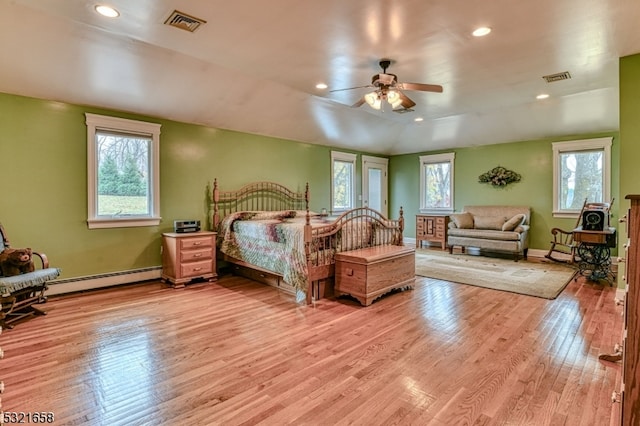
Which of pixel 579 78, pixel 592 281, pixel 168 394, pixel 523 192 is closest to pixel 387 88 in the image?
pixel 579 78

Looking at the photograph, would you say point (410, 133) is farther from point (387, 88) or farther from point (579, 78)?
point (387, 88)

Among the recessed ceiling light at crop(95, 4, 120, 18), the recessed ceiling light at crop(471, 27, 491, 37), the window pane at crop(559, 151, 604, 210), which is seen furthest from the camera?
the window pane at crop(559, 151, 604, 210)

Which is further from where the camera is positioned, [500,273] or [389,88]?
[500,273]

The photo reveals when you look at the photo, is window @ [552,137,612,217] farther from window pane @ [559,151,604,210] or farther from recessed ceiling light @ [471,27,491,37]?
recessed ceiling light @ [471,27,491,37]

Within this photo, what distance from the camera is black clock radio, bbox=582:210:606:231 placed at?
4.66 metres

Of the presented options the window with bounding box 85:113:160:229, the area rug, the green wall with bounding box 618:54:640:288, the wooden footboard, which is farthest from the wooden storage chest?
the window with bounding box 85:113:160:229

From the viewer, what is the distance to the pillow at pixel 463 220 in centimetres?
740

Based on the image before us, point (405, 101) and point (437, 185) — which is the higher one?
point (405, 101)

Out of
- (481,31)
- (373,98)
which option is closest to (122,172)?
(373,98)

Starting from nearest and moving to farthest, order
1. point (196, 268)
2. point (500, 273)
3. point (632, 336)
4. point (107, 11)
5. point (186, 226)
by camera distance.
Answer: point (632, 336)
point (107, 11)
point (196, 268)
point (186, 226)
point (500, 273)

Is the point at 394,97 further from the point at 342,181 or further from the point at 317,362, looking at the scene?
the point at 342,181

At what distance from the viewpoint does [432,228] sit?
317 inches

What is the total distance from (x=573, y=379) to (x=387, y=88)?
10.2 feet

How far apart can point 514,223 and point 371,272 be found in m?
4.34
